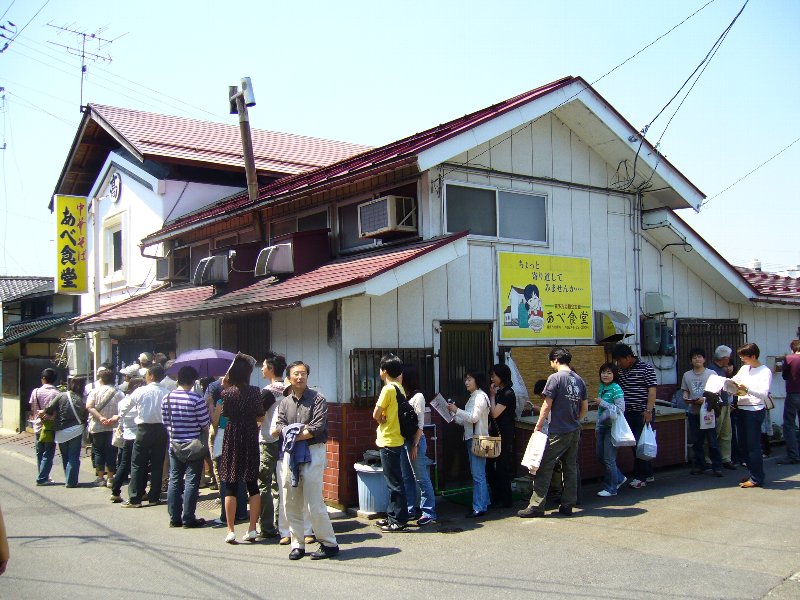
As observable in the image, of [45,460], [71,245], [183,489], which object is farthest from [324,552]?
[71,245]

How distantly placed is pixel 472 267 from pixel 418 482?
3218 millimetres

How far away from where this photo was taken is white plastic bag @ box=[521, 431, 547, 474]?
26.8ft

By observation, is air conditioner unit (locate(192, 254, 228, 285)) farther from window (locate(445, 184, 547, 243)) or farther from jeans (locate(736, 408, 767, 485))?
jeans (locate(736, 408, 767, 485))

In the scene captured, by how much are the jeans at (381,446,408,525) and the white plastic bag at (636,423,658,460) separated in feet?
11.1

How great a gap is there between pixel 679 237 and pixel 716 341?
7.79 ft

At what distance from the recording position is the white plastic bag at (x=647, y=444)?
367 inches

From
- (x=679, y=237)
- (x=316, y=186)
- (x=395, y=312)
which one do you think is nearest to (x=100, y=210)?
(x=316, y=186)

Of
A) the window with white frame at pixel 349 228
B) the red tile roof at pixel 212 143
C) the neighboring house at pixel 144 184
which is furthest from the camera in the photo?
the red tile roof at pixel 212 143

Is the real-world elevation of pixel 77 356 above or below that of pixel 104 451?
above

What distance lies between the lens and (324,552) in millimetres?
6855

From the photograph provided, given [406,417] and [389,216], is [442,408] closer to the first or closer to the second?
[406,417]

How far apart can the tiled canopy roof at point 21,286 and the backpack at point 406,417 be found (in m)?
17.7

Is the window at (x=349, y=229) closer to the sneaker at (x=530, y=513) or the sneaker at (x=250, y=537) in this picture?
the sneaker at (x=530, y=513)

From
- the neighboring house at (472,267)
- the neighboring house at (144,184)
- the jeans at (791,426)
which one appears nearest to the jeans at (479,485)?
the neighboring house at (472,267)
